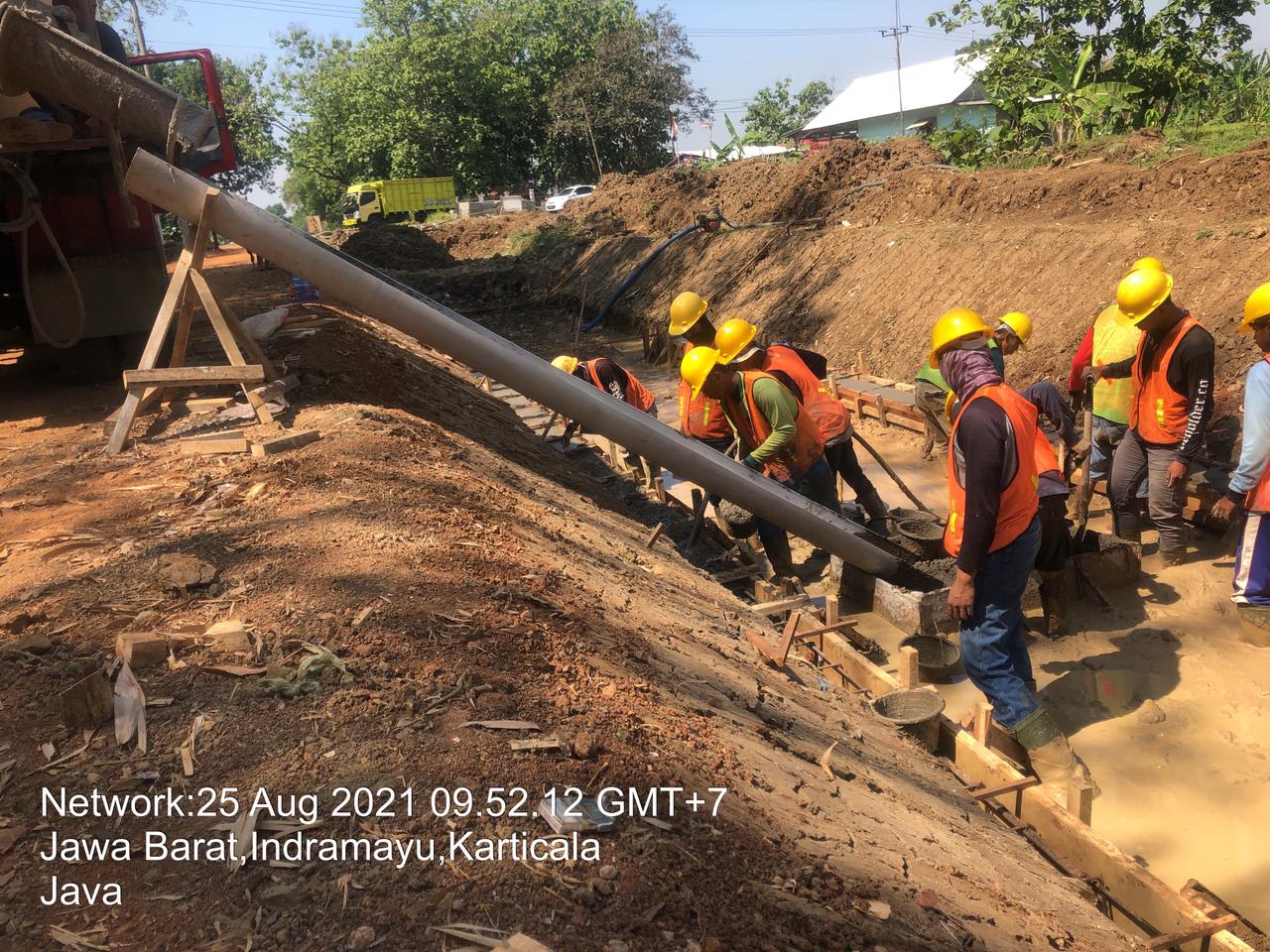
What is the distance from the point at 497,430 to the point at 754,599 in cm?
275

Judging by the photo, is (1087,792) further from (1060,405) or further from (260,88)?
(260,88)

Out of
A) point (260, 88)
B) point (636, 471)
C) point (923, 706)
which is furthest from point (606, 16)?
point (923, 706)

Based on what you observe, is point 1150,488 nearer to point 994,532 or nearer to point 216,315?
point 994,532

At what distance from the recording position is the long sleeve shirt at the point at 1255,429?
4.52m

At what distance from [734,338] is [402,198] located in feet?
124

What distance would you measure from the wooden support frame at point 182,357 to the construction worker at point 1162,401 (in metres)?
5.64

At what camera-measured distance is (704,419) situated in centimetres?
710

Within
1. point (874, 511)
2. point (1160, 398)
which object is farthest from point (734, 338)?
point (1160, 398)

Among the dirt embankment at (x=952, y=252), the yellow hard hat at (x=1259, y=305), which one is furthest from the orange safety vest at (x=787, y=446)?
the dirt embankment at (x=952, y=252)

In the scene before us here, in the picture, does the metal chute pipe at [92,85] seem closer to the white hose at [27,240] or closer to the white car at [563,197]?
the white hose at [27,240]

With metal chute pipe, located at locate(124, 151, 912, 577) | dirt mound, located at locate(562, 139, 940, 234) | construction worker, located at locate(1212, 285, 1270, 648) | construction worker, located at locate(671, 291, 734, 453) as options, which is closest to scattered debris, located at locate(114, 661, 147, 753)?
metal chute pipe, located at locate(124, 151, 912, 577)

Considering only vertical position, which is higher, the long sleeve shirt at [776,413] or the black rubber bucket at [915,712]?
the long sleeve shirt at [776,413]

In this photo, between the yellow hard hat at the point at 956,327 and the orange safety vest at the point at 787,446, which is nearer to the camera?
the yellow hard hat at the point at 956,327

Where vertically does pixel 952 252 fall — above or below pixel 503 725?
above
